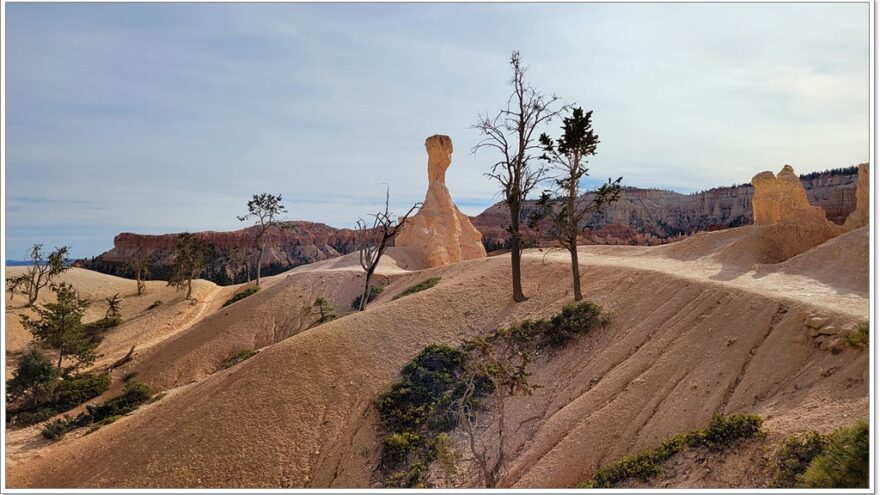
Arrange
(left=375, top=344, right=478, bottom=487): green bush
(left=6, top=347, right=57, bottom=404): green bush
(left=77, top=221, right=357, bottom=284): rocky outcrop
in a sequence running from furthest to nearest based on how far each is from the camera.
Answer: (left=77, top=221, right=357, bottom=284): rocky outcrop
(left=6, top=347, right=57, bottom=404): green bush
(left=375, top=344, right=478, bottom=487): green bush

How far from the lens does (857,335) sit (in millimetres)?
10273

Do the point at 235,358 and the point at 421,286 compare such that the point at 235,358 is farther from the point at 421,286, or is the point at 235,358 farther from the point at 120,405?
the point at 421,286

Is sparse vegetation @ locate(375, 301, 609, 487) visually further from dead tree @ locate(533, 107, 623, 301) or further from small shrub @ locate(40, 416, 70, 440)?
small shrub @ locate(40, 416, 70, 440)

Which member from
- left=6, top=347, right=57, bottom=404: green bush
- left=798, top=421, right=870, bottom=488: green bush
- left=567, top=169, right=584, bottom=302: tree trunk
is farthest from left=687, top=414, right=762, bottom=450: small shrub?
left=6, top=347, right=57, bottom=404: green bush

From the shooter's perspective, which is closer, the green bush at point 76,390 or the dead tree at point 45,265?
the green bush at point 76,390

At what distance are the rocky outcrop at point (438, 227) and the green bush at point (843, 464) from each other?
34.5 metres

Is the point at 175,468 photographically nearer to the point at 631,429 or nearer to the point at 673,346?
the point at 631,429

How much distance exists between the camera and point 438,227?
4244 cm

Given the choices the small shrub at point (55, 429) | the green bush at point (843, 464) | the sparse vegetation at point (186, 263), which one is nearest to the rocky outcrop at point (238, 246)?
the sparse vegetation at point (186, 263)

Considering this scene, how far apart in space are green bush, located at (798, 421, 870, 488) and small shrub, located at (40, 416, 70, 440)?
2401 centimetres

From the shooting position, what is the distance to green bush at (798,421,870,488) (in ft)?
21.6

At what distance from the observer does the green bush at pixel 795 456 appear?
7733 mm

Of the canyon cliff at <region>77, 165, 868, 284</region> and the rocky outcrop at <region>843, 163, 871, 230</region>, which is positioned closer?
the rocky outcrop at <region>843, 163, 871, 230</region>

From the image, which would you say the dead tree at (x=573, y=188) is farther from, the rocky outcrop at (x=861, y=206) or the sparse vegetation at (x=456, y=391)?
the rocky outcrop at (x=861, y=206)
